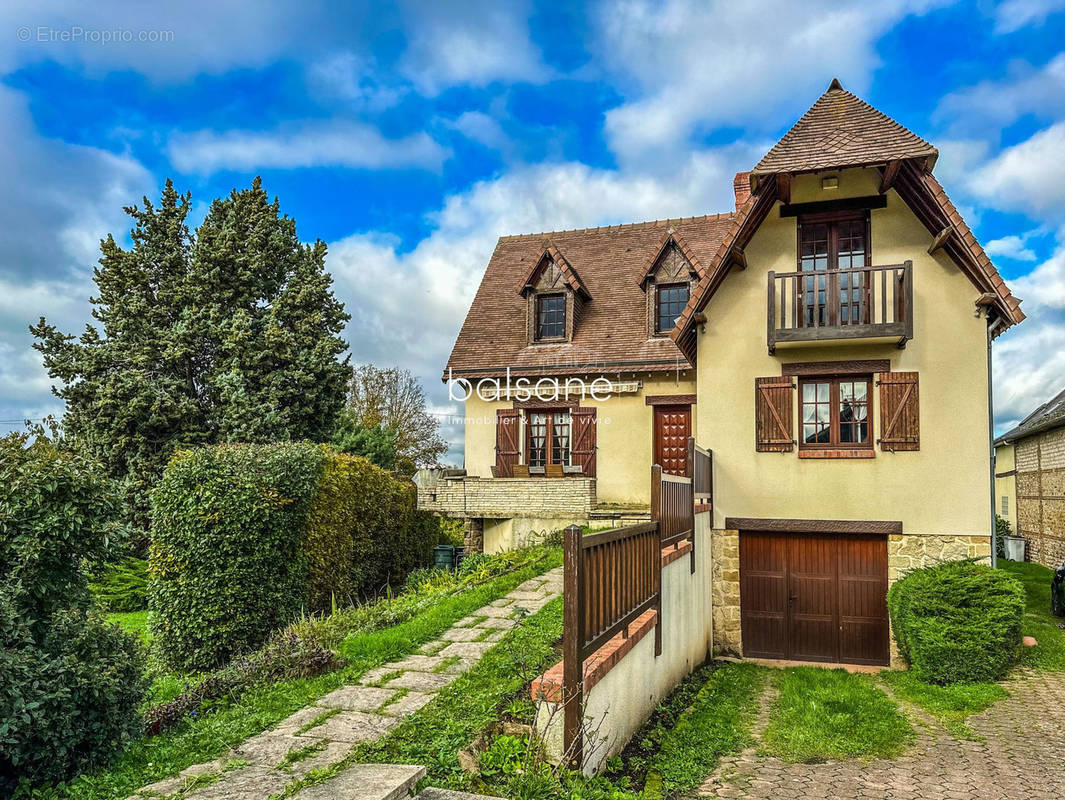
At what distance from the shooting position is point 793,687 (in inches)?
351

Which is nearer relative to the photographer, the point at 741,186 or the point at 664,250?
the point at 664,250

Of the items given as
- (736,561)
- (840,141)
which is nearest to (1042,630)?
(736,561)

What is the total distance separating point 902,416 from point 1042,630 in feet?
13.7

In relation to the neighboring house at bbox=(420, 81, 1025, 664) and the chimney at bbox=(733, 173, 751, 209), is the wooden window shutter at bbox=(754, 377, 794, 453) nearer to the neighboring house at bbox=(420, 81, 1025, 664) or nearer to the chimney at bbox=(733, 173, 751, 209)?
the neighboring house at bbox=(420, 81, 1025, 664)

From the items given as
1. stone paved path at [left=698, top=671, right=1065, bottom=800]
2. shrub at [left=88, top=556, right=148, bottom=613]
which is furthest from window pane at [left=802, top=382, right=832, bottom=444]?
shrub at [left=88, top=556, right=148, bottom=613]

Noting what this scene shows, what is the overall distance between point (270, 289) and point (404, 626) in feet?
45.9

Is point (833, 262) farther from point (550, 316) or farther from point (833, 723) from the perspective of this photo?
point (550, 316)

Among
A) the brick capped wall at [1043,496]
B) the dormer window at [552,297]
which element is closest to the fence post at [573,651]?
the dormer window at [552,297]

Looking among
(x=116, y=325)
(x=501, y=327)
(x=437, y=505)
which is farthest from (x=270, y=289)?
(x=437, y=505)

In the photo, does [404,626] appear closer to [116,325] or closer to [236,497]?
[236,497]

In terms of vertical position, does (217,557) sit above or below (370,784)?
above

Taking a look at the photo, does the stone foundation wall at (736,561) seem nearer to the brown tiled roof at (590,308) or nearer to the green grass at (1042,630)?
the green grass at (1042,630)

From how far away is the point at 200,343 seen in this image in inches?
729

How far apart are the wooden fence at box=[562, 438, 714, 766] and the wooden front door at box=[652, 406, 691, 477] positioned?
796 centimetres
